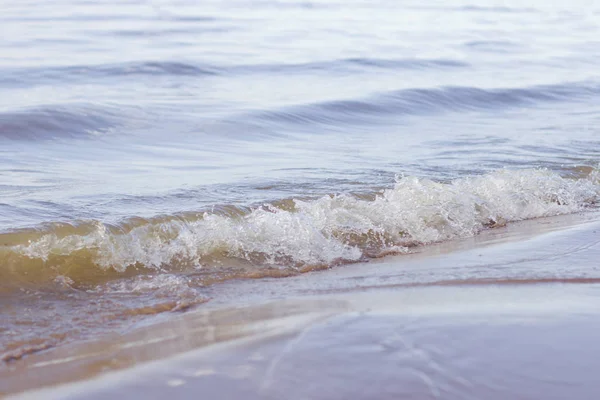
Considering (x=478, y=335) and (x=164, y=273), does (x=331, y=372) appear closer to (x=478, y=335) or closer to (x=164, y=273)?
(x=478, y=335)

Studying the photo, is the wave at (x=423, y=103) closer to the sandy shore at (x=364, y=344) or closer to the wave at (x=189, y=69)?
the wave at (x=189, y=69)

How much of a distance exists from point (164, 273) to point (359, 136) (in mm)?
5324

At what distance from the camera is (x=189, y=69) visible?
13.3 meters

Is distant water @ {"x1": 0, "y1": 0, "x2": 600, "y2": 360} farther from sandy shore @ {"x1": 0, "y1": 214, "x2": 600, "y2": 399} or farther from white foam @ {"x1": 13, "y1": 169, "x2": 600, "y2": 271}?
sandy shore @ {"x1": 0, "y1": 214, "x2": 600, "y2": 399}

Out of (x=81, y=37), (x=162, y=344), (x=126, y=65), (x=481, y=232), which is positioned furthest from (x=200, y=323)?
(x=81, y=37)

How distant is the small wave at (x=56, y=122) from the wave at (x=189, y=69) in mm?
2422

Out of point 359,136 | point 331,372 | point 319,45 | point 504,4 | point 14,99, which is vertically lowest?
point 331,372

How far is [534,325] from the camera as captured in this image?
125 inches

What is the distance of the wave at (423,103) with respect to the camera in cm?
1010

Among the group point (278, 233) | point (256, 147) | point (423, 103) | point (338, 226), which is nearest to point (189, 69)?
point (423, 103)

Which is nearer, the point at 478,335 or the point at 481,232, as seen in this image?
the point at 478,335

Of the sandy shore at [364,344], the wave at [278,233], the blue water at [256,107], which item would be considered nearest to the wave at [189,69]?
the blue water at [256,107]

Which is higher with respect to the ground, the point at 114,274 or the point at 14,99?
the point at 14,99

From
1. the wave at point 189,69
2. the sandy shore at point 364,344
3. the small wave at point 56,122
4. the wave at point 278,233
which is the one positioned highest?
the wave at point 189,69
